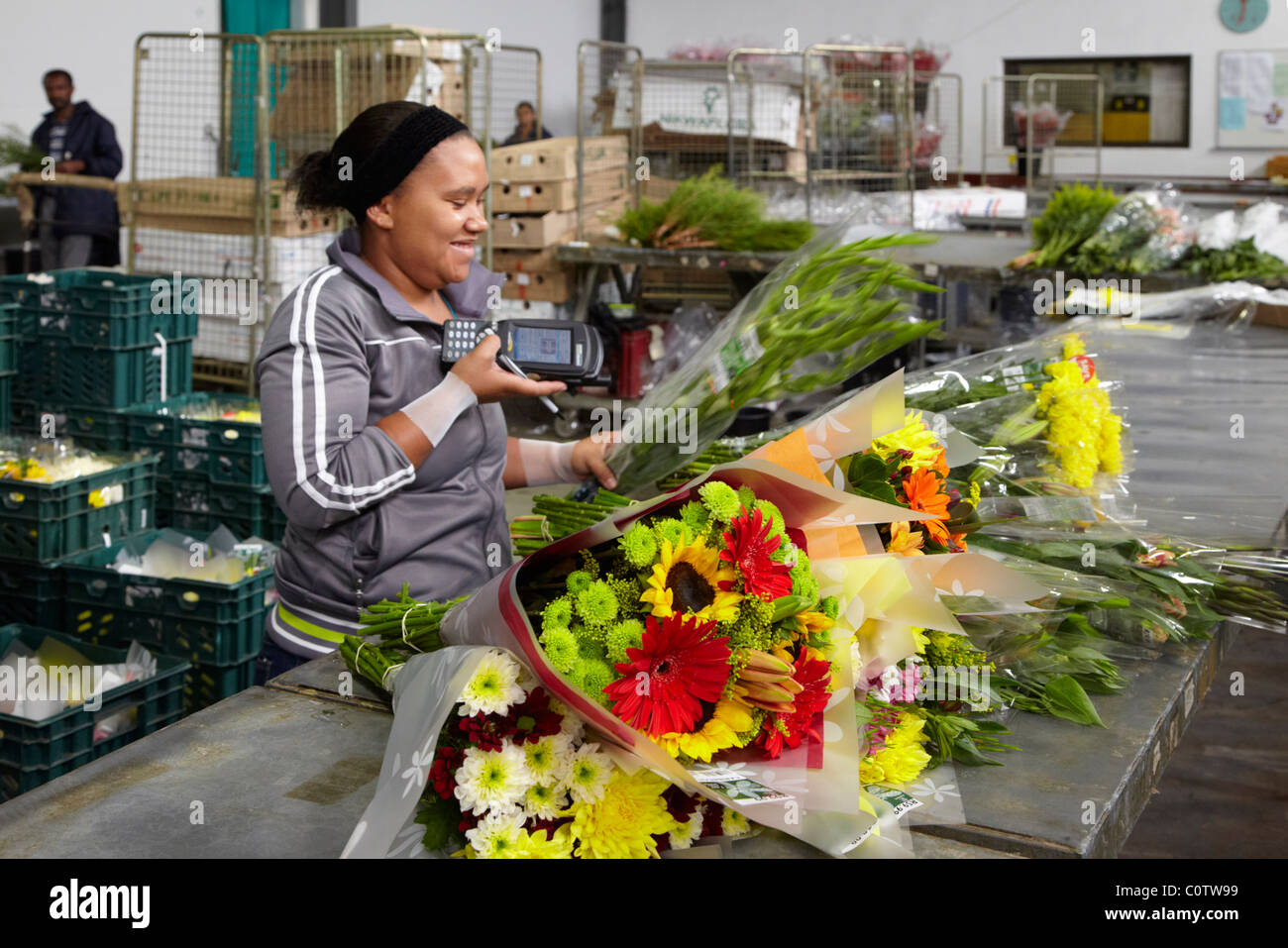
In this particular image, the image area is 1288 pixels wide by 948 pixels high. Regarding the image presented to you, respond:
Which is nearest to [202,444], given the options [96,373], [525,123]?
[96,373]

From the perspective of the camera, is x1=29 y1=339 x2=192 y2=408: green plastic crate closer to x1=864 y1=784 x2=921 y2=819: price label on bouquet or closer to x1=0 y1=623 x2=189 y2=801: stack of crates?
x1=0 y1=623 x2=189 y2=801: stack of crates

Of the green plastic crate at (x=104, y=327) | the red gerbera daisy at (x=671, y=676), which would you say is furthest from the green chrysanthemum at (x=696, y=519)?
the green plastic crate at (x=104, y=327)

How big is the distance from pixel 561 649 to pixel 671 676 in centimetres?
10

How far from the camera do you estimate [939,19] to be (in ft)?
42.8

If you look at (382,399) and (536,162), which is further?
(536,162)

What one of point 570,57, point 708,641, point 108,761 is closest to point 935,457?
point 708,641

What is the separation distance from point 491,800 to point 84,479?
8.15 ft

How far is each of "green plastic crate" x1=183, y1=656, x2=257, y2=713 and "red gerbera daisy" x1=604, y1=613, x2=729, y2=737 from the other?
2.14 m

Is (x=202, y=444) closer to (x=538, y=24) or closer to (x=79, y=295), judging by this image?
(x=79, y=295)

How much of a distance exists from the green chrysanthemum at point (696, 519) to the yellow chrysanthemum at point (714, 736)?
16cm

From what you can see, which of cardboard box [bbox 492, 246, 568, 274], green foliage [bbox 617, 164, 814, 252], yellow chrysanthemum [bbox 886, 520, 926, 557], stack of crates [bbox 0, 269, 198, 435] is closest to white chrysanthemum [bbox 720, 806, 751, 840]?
yellow chrysanthemum [bbox 886, 520, 926, 557]

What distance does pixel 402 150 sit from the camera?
1892mm
